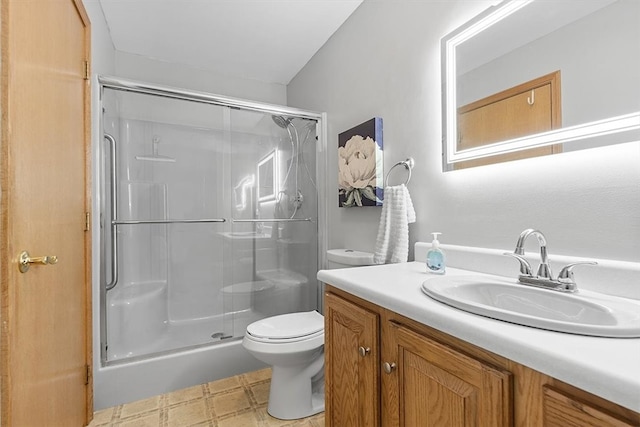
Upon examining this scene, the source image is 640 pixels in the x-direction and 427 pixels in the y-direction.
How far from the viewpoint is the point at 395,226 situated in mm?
1479

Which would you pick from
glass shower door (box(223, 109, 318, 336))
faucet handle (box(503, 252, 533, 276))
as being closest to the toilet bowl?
glass shower door (box(223, 109, 318, 336))

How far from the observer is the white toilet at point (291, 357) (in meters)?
1.52

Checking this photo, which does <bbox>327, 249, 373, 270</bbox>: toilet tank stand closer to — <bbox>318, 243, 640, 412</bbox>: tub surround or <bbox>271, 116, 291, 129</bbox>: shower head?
<bbox>318, 243, 640, 412</bbox>: tub surround

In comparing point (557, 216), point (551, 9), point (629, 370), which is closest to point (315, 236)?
point (557, 216)

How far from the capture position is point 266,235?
2420 mm

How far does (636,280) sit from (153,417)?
2046mm

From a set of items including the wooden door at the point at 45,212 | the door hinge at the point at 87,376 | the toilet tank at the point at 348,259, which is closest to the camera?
the wooden door at the point at 45,212

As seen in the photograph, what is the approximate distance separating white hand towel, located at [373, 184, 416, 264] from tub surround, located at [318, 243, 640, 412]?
21.2 inches

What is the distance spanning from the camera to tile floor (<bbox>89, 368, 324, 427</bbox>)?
1557 mm

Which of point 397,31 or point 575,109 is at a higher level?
point 397,31

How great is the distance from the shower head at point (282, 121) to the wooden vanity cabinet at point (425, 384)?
1.60m

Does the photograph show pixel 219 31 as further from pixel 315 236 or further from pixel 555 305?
pixel 555 305

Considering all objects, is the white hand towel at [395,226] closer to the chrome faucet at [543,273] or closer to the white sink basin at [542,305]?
the white sink basin at [542,305]

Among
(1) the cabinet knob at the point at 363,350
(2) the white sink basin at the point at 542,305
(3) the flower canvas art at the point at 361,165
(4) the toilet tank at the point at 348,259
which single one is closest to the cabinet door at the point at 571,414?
(2) the white sink basin at the point at 542,305
